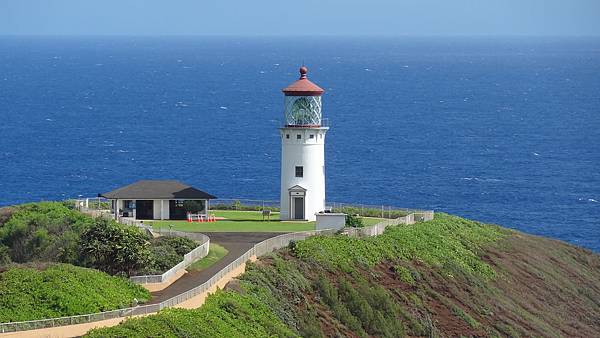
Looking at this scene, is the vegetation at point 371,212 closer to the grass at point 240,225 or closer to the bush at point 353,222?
the grass at point 240,225

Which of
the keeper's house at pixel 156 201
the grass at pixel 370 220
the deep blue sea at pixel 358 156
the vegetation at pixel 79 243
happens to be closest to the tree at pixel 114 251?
the vegetation at pixel 79 243

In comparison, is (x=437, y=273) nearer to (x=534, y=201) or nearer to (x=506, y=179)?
(x=534, y=201)

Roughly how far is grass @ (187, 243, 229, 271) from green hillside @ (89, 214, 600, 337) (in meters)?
1.45

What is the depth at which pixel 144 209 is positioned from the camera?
204 feet

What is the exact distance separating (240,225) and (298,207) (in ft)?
11.1

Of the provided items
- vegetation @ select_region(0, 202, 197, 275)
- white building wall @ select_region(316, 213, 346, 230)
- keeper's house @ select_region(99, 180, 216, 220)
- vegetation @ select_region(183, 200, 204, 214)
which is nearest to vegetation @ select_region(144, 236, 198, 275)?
vegetation @ select_region(0, 202, 197, 275)

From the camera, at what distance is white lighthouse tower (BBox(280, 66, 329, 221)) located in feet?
210

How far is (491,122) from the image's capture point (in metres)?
179

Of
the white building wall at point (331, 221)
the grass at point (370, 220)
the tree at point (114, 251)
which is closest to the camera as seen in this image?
the tree at point (114, 251)

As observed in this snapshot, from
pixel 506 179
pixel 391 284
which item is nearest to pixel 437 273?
pixel 391 284

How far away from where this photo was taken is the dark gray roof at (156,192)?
61.8 metres

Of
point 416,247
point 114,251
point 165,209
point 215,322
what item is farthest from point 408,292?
→ point 215,322

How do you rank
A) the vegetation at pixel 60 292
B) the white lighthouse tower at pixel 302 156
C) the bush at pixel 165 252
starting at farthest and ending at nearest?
the white lighthouse tower at pixel 302 156 → the bush at pixel 165 252 → the vegetation at pixel 60 292

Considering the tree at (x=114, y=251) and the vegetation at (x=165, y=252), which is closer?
the tree at (x=114, y=251)
